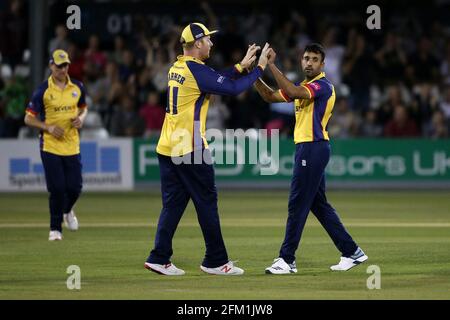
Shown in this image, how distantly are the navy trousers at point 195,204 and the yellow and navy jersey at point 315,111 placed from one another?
1046mm

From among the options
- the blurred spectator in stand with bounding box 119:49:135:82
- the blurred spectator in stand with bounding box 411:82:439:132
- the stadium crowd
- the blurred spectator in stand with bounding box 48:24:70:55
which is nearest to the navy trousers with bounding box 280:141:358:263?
the stadium crowd

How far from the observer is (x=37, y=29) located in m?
25.0

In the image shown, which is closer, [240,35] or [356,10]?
[240,35]

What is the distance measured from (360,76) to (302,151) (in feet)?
53.4

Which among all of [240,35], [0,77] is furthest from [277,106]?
[0,77]

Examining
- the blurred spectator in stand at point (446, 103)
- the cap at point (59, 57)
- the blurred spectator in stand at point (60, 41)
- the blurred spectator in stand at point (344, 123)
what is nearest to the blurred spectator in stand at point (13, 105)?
the blurred spectator in stand at point (60, 41)

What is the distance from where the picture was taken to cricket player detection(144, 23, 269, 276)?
1170cm

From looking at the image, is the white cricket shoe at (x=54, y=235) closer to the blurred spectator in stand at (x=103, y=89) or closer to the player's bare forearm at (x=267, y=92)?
the player's bare forearm at (x=267, y=92)

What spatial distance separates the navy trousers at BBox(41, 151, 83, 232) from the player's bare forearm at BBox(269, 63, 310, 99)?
504 centimetres

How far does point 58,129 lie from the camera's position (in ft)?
51.5

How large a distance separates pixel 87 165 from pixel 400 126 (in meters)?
7.41

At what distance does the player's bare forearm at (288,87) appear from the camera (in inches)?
456

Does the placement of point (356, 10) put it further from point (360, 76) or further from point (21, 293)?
point (21, 293)

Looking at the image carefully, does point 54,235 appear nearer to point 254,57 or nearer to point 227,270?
point 227,270
